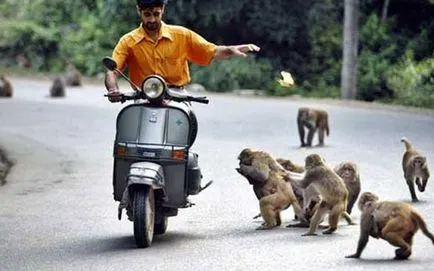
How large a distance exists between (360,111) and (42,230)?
1527 centimetres

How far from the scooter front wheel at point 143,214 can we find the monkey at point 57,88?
847 inches

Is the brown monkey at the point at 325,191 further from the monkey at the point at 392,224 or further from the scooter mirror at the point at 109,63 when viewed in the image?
the scooter mirror at the point at 109,63

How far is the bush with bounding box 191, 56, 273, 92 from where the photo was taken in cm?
3466

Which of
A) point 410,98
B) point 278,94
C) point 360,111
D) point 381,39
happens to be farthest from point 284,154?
point 381,39

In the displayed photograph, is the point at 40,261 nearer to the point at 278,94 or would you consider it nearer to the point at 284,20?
the point at 278,94

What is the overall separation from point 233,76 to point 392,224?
988 inches

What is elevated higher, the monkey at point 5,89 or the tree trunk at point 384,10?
the tree trunk at point 384,10

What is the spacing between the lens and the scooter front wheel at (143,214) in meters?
10.3

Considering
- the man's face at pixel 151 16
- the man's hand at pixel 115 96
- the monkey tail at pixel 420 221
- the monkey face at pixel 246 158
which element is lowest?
the monkey tail at pixel 420 221

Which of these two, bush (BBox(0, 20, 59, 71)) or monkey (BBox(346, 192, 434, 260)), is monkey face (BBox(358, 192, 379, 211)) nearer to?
monkey (BBox(346, 192, 434, 260))

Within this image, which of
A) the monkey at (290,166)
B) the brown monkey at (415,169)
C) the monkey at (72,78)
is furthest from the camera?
the monkey at (72,78)

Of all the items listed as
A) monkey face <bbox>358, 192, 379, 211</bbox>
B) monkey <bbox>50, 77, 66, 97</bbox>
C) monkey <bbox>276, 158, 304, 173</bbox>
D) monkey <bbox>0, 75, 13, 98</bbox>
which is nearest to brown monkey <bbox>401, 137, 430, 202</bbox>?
monkey <bbox>276, 158, 304, 173</bbox>

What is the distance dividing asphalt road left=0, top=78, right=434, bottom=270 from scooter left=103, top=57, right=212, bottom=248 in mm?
458

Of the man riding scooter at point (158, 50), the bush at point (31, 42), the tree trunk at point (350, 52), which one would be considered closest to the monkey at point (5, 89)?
the tree trunk at point (350, 52)
